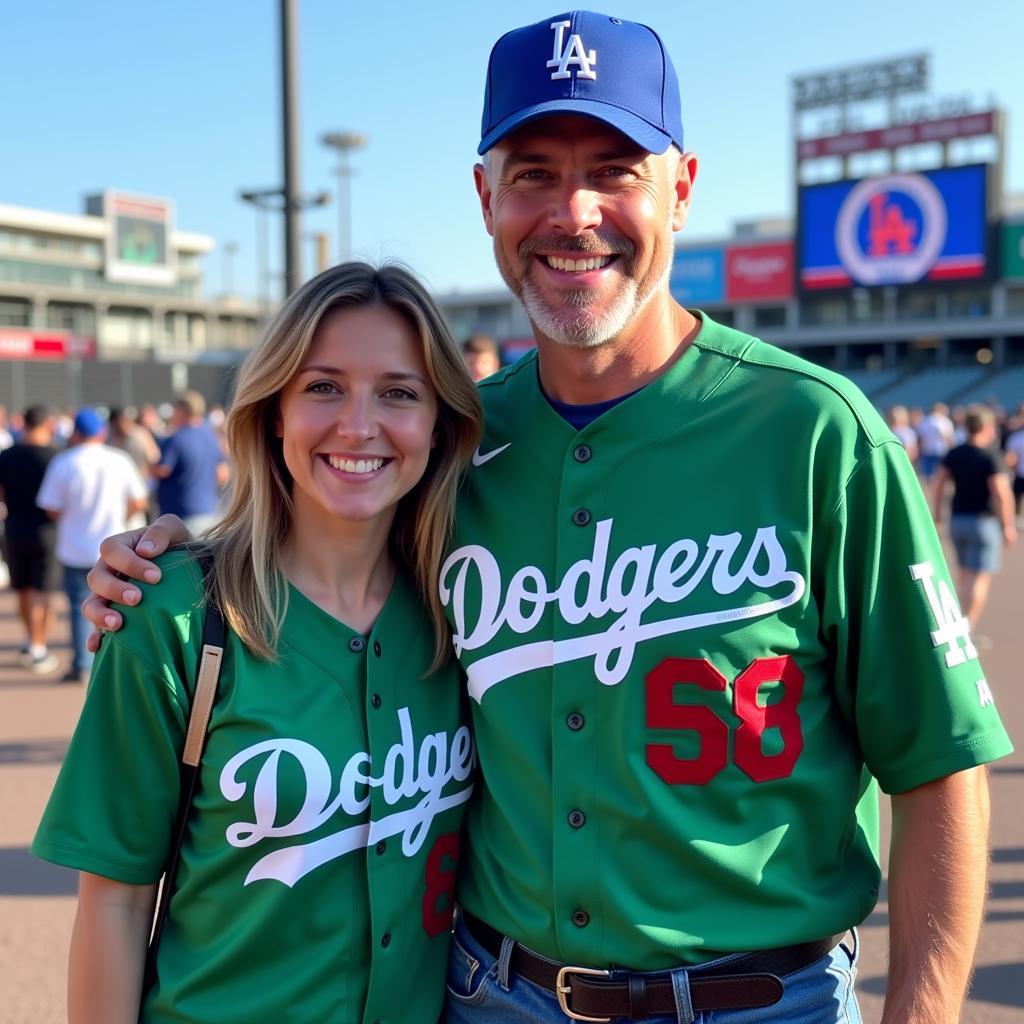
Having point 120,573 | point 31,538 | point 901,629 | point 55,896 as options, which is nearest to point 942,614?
point 901,629

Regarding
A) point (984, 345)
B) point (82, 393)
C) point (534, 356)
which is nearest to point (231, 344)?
point (82, 393)

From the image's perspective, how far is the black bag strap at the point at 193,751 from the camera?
1969 mm

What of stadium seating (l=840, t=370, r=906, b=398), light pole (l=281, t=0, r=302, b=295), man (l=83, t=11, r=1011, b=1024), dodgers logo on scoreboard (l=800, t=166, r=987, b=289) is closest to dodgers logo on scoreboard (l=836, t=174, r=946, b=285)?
dodgers logo on scoreboard (l=800, t=166, r=987, b=289)

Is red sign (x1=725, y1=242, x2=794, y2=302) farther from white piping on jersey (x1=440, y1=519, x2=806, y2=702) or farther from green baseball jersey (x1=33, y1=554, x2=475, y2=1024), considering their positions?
green baseball jersey (x1=33, y1=554, x2=475, y2=1024)

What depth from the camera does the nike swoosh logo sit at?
7.38 ft

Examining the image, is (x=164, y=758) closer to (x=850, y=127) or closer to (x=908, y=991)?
(x=908, y=991)

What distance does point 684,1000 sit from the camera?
5.97ft

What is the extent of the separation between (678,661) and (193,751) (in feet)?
2.91

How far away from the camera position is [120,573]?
2113 mm

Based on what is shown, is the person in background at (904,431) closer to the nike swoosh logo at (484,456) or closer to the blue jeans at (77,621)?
the blue jeans at (77,621)

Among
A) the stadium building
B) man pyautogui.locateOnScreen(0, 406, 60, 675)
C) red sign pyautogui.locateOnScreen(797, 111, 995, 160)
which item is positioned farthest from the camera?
the stadium building

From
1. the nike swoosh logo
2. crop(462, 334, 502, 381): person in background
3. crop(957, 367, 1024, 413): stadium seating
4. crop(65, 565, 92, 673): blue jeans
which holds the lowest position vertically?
crop(65, 565, 92, 673): blue jeans

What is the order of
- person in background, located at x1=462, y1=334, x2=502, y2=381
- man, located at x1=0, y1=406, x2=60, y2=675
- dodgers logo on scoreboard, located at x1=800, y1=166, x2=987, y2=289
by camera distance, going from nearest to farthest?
1. person in background, located at x1=462, y1=334, x2=502, y2=381
2. man, located at x1=0, y1=406, x2=60, y2=675
3. dodgers logo on scoreboard, located at x1=800, y1=166, x2=987, y2=289

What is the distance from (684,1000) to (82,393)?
Answer: 1414 inches
